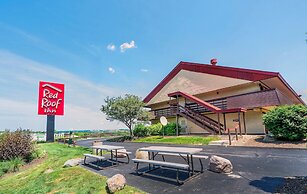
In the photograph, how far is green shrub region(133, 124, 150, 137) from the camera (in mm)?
24589

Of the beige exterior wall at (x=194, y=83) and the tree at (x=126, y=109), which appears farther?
the tree at (x=126, y=109)

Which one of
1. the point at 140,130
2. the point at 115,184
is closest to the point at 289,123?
the point at 115,184

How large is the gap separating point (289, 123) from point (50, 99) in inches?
975

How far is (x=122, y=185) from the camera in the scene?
200 inches

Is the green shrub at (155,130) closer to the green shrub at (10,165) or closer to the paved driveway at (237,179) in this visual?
the green shrub at (10,165)

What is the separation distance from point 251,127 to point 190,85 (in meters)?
9.01

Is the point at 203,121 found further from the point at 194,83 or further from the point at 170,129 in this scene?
the point at 194,83

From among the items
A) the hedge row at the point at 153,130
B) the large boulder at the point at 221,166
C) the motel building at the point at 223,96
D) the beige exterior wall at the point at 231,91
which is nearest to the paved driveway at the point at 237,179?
the large boulder at the point at 221,166

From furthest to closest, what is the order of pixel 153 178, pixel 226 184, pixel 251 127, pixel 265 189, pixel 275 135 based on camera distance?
pixel 251 127 → pixel 275 135 → pixel 153 178 → pixel 226 184 → pixel 265 189

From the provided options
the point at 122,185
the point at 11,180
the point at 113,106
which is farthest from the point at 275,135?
the point at 113,106

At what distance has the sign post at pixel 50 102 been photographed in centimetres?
2241

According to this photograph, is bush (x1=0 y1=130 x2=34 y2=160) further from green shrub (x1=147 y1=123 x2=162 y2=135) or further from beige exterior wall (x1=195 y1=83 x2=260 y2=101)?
beige exterior wall (x1=195 y1=83 x2=260 y2=101)

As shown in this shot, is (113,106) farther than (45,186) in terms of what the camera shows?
Yes

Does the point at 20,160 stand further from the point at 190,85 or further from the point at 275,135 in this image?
the point at 190,85
